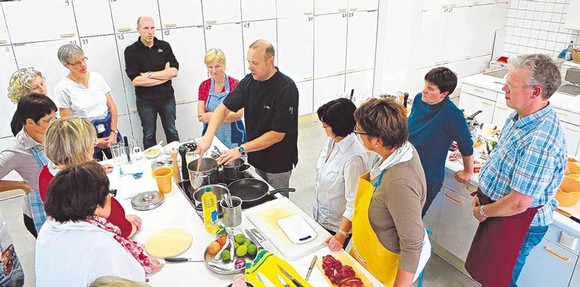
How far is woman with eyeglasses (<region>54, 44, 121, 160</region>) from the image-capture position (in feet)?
10.4

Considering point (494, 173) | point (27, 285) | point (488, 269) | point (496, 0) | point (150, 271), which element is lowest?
point (27, 285)

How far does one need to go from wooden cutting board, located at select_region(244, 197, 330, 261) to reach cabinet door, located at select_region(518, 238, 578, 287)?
140 cm

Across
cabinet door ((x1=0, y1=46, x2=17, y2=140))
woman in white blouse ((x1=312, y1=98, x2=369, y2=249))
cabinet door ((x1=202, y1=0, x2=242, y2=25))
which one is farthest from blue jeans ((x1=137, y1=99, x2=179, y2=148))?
A: woman in white blouse ((x1=312, y1=98, x2=369, y2=249))

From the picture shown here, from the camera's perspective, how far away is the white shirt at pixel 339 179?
2016mm

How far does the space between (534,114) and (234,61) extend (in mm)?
3498

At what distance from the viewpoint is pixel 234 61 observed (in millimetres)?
4746

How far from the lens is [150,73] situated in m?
3.99

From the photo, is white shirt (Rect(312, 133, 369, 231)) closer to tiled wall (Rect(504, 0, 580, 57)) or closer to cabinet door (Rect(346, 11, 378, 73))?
cabinet door (Rect(346, 11, 378, 73))

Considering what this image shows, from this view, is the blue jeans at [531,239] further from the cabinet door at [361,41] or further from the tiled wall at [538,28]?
the tiled wall at [538,28]

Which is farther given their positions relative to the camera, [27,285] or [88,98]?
[88,98]

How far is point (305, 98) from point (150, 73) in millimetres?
2162

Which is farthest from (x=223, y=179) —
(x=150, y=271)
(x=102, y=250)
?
(x=102, y=250)

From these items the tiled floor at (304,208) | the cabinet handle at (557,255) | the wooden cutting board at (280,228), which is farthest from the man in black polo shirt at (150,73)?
the cabinet handle at (557,255)

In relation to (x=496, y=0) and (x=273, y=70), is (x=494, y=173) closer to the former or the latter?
(x=273, y=70)
